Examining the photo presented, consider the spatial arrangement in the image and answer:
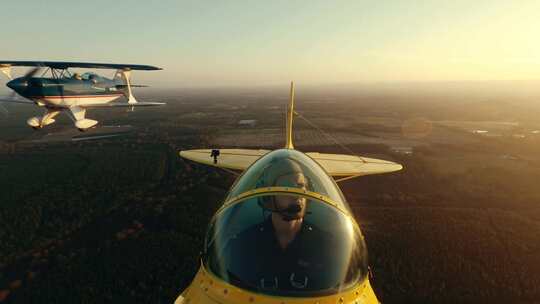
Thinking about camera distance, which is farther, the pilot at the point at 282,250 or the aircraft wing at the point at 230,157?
the aircraft wing at the point at 230,157

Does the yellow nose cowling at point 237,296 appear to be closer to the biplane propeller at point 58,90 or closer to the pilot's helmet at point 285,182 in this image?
the pilot's helmet at point 285,182

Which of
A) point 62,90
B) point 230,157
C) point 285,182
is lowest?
point 230,157

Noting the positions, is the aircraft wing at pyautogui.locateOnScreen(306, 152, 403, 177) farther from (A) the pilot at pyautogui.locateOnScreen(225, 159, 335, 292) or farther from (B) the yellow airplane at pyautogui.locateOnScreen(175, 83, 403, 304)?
(A) the pilot at pyautogui.locateOnScreen(225, 159, 335, 292)

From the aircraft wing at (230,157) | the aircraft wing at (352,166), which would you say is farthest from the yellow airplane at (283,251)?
the aircraft wing at (230,157)

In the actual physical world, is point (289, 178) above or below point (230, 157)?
above

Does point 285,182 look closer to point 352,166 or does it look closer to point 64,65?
point 352,166

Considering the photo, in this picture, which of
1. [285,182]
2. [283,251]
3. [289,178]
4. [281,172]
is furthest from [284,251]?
[281,172]
